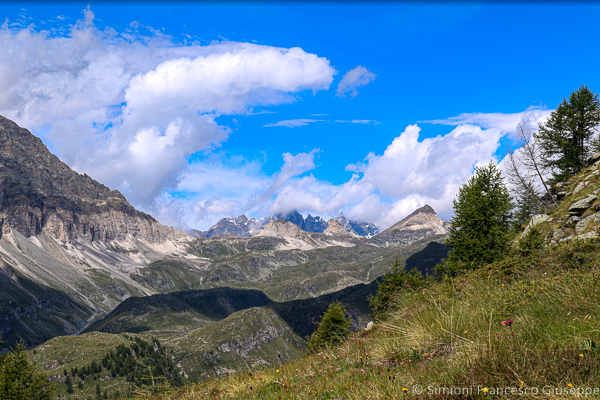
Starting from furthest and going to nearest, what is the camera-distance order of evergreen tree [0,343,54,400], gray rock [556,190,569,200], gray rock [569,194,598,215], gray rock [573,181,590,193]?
gray rock [556,190,569,200] → evergreen tree [0,343,54,400] → gray rock [573,181,590,193] → gray rock [569,194,598,215]

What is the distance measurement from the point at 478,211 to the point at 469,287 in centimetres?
3197

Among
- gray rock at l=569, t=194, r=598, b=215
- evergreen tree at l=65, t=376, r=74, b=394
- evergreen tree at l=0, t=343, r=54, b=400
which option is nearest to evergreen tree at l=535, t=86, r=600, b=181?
gray rock at l=569, t=194, r=598, b=215

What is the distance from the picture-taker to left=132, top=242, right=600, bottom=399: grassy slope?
14.3 feet

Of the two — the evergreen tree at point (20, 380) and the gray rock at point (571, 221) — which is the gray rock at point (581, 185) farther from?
the evergreen tree at point (20, 380)

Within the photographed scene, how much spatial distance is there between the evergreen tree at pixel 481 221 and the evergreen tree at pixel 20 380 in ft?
153

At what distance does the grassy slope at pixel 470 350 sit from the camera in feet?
14.3

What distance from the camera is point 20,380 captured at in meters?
34.7

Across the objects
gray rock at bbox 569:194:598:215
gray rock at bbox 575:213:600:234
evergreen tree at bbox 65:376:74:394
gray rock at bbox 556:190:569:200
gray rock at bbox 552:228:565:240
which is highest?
gray rock at bbox 556:190:569:200

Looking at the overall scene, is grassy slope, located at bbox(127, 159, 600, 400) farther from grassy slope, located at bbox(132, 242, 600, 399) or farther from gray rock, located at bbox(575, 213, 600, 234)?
gray rock, located at bbox(575, 213, 600, 234)

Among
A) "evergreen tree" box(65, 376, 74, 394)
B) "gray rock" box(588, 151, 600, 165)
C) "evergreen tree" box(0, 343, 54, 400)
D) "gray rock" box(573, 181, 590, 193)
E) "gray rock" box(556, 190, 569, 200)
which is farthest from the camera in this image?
"evergreen tree" box(65, 376, 74, 394)

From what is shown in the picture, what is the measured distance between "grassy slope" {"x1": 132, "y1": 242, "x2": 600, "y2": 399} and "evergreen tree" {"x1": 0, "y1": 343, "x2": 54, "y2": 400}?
36.6 metres

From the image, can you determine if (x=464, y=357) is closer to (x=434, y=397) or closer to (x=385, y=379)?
(x=434, y=397)

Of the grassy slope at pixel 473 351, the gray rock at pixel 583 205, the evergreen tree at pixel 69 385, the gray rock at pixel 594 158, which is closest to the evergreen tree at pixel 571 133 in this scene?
the gray rock at pixel 594 158

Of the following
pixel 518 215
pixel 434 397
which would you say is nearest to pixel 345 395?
pixel 434 397
